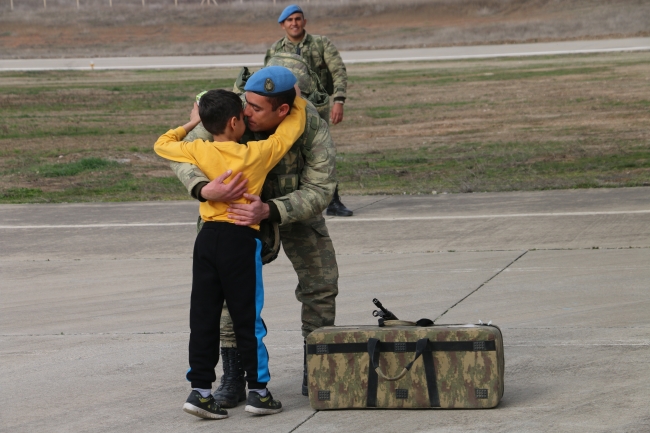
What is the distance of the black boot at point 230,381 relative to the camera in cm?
480

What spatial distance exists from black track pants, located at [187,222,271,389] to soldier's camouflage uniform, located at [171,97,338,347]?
0.20 metres

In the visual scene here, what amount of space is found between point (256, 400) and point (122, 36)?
163 ft

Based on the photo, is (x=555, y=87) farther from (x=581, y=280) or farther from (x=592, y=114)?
(x=581, y=280)

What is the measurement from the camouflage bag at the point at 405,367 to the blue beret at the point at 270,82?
109 cm

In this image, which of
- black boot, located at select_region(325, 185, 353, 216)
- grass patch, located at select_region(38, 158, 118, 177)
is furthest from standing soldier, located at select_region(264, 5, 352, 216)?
grass patch, located at select_region(38, 158, 118, 177)

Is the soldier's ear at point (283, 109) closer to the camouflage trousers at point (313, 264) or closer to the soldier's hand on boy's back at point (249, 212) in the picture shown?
the soldier's hand on boy's back at point (249, 212)

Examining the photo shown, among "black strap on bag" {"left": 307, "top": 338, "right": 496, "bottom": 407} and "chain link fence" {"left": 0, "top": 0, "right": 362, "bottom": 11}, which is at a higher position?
"chain link fence" {"left": 0, "top": 0, "right": 362, "bottom": 11}

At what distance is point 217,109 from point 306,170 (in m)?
0.55

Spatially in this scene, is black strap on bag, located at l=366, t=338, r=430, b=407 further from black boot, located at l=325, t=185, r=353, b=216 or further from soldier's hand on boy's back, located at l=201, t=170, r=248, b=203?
black boot, located at l=325, t=185, r=353, b=216

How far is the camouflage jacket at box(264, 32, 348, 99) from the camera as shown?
9.30 meters

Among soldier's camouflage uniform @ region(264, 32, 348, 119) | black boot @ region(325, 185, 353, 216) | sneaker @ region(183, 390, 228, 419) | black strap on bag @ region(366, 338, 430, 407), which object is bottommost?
sneaker @ region(183, 390, 228, 419)

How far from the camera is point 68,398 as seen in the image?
5.12 meters

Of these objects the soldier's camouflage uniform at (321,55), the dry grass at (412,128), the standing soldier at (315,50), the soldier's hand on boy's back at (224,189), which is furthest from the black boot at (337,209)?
the soldier's hand on boy's back at (224,189)

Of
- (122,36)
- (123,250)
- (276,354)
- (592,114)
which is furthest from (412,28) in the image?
(276,354)
